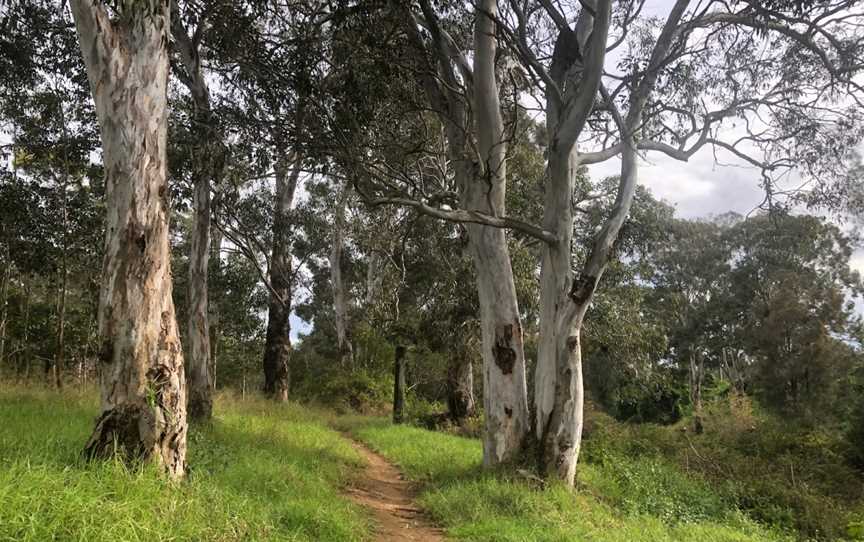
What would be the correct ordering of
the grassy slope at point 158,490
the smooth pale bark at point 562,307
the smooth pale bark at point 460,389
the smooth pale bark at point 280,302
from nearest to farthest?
the grassy slope at point 158,490
the smooth pale bark at point 562,307
the smooth pale bark at point 460,389
the smooth pale bark at point 280,302

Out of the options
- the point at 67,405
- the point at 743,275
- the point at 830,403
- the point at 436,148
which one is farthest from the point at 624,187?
the point at 743,275

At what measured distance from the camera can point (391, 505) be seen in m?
7.16

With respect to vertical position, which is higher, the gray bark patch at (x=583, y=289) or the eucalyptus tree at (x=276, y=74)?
the eucalyptus tree at (x=276, y=74)

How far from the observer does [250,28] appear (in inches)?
394

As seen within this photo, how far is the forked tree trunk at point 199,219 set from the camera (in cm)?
987

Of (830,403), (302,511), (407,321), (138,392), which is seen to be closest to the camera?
(138,392)

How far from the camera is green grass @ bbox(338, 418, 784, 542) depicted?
5.73 metres

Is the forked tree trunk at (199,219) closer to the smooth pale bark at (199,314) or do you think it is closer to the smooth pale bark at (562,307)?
the smooth pale bark at (199,314)

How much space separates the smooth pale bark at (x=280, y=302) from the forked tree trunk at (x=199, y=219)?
568 centimetres

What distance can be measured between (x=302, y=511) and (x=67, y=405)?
5.31m

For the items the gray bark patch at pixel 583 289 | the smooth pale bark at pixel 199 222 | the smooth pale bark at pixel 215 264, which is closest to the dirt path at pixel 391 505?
the smooth pale bark at pixel 199 222

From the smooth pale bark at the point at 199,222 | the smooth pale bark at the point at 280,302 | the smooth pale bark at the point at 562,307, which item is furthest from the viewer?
the smooth pale bark at the point at 280,302

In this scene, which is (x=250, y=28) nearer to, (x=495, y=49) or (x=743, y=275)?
(x=495, y=49)

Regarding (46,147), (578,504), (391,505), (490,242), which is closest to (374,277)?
(46,147)
